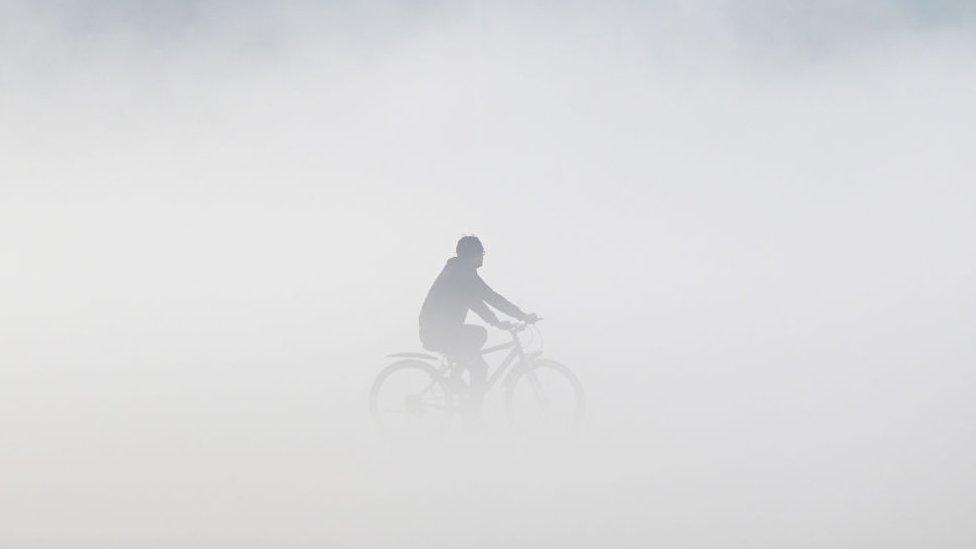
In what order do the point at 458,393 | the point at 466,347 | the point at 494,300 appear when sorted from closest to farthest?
the point at 494,300 < the point at 466,347 < the point at 458,393

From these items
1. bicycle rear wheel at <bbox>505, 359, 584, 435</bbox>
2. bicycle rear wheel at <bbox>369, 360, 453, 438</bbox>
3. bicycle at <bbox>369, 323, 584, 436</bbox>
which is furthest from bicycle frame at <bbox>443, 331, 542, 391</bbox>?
bicycle rear wheel at <bbox>369, 360, 453, 438</bbox>

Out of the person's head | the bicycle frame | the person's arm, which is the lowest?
the bicycle frame

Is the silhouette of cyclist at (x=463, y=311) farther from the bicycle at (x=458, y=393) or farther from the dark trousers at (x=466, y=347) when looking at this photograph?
the bicycle at (x=458, y=393)

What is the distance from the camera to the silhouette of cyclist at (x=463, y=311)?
44.5ft

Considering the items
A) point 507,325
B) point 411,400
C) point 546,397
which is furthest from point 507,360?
point 411,400

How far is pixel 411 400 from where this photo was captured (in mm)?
13797

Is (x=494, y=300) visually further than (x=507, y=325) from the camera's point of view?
No

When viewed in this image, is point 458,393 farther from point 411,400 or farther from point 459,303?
point 459,303

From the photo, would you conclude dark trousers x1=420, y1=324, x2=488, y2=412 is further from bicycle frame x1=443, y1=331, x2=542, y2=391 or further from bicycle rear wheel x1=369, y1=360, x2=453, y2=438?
bicycle rear wheel x1=369, y1=360, x2=453, y2=438

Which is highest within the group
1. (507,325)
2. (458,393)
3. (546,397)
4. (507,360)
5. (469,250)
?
(469,250)

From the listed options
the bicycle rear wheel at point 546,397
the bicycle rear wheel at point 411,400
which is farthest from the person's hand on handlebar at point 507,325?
the bicycle rear wheel at point 411,400

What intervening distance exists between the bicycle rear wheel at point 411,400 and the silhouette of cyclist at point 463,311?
0.27 meters

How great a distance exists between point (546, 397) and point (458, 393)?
0.79 meters

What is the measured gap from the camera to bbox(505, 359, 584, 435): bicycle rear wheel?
44.6 ft
